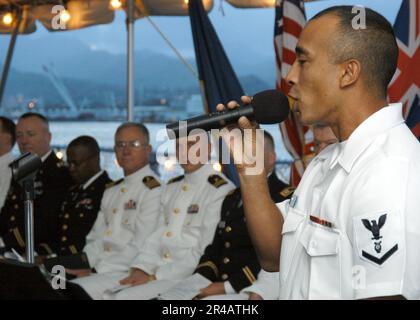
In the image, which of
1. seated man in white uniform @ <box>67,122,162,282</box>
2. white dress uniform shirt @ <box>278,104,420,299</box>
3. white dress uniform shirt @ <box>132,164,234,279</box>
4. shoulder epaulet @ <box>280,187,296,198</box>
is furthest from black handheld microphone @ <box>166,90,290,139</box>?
seated man in white uniform @ <box>67,122,162,282</box>

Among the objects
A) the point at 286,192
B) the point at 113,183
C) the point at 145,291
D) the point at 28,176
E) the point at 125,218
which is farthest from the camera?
the point at 113,183

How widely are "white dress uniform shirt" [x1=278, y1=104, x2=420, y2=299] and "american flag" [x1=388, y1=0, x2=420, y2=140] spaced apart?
2.48 metres

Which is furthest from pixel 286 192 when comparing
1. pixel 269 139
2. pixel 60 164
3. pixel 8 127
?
pixel 8 127

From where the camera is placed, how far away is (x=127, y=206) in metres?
4.64

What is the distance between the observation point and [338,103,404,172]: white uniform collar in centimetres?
143

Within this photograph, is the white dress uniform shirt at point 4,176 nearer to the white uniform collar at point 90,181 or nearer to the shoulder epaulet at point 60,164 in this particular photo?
the shoulder epaulet at point 60,164

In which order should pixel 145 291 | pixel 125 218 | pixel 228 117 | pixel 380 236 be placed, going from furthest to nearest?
pixel 125 218
pixel 145 291
pixel 228 117
pixel 380 236

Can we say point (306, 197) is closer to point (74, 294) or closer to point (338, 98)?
point (338, 98)

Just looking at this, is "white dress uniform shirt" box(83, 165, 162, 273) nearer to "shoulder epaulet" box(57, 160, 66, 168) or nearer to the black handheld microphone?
"shoulder epaulet" box(57, 160, 66, 168)

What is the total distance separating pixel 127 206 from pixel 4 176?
1.52 meters

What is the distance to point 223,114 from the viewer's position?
1.60 m

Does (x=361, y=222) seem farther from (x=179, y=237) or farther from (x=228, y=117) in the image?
(x=179, y=237)

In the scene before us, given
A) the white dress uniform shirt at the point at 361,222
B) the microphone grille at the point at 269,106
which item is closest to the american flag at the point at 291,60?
the microphone grille at the point at 269,106
